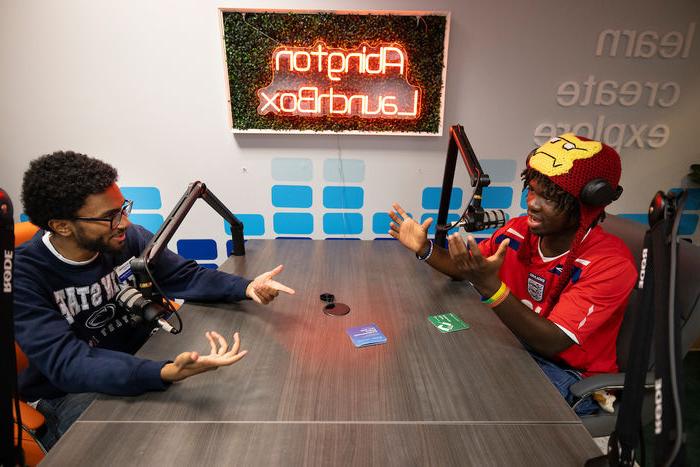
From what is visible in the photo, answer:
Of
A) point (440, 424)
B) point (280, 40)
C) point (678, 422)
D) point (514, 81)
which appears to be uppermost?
point (280, 40)

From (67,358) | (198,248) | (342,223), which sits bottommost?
(198,248)

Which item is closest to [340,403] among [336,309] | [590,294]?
[336,309]

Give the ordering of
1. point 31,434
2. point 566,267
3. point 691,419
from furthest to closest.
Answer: point 691,419 → point 566,267 → point 31,434

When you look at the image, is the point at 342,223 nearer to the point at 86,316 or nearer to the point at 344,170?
the point at 344,170

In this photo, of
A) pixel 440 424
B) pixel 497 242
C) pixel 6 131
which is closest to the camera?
pixel 440 424

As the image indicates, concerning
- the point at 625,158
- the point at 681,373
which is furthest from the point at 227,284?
the point at 625,158

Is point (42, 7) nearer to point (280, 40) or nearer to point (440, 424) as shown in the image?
point (280, 40)

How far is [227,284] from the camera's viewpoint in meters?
1.49

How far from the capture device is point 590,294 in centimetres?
129

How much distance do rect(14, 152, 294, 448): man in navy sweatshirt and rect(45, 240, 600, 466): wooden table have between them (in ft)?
0.23

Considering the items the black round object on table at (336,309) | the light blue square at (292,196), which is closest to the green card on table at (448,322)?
the black round object on table at (336,309)

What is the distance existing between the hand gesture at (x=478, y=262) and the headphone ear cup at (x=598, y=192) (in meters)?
0.37

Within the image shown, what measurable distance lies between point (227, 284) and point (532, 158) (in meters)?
1.30

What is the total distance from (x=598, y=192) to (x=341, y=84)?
1695mm
